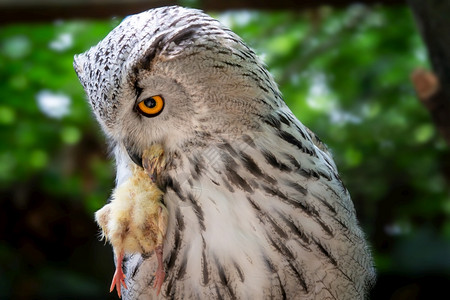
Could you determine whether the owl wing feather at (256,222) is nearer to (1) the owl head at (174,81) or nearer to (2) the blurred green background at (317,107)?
(1) the owl head at (174,81)

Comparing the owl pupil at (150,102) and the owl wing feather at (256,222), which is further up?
the owl pupil at (150,102)

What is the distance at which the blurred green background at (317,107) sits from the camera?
120 inches

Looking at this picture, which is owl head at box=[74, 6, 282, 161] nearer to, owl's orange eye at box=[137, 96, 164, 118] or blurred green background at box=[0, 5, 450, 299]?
owl's orange eye at box=[137, 96, 164, 118]

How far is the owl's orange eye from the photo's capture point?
1375 mm

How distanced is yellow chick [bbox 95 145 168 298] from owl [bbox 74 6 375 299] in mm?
28

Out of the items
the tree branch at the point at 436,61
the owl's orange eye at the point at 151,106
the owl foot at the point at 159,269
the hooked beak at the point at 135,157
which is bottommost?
the owl foot at the point at 159,269

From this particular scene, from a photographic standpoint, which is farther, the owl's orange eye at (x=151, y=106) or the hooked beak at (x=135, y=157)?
the hooked beak at (x=135, y=157)

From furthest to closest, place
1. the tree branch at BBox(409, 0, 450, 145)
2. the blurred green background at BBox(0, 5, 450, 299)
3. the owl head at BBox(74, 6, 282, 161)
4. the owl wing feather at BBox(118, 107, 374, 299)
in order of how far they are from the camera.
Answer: the blurred green background at BBox(0, 5, 450, 299) < the tree branch at BBox(409, 0, 450, 145) < the owl wing feather at BBox(118, 107, 374, 299) < the owl head at BBox(74, 6, 282, 161)

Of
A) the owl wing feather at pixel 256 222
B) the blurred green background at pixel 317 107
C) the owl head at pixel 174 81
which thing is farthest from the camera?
the blurred green background at pixel 317 107

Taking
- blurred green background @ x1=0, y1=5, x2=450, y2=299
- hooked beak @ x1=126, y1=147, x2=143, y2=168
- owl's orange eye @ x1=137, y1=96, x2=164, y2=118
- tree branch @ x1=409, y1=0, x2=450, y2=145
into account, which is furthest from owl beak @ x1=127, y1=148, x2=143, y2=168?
blurred green background @ x1=0, y1=5, x2=450, y2=299

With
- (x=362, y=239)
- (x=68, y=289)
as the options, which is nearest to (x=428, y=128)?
A: (x=362, y=239)

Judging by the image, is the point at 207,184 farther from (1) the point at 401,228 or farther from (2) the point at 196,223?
(1) the point at 401,228

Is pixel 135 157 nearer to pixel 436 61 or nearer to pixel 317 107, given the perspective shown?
pixel 436 61

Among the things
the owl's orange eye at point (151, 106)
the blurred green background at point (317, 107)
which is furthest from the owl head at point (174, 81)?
the blurred green background at point (317, 107)
